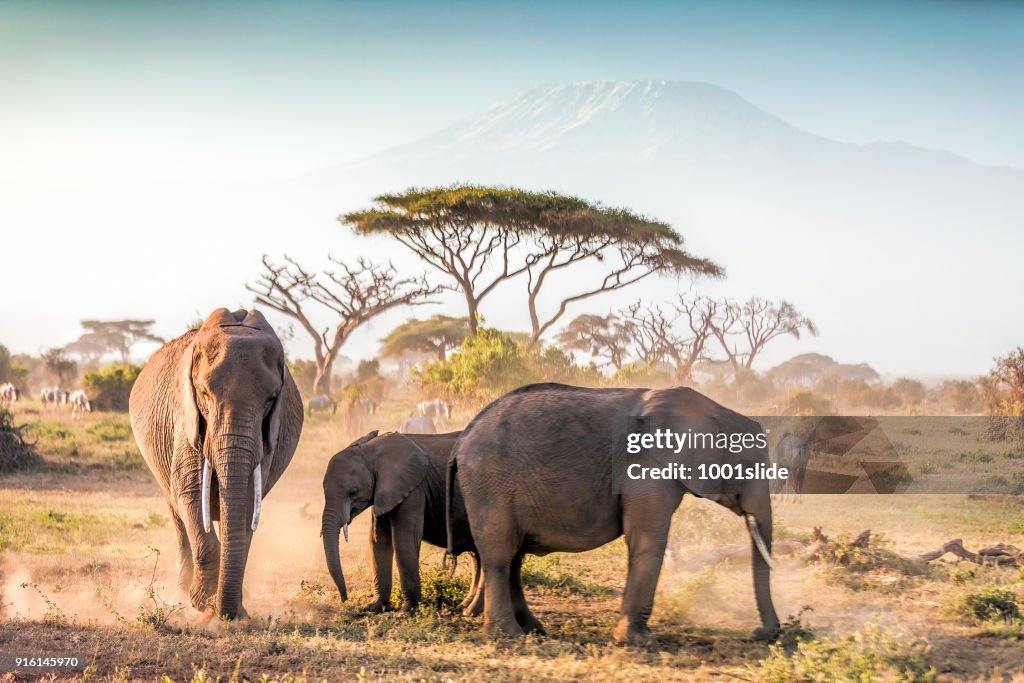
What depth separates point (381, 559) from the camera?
11.2m

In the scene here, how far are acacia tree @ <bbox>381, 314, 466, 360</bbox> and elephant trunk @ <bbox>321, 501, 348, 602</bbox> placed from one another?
32902 millimetres

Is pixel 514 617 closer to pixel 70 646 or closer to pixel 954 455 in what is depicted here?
pixel 70 646

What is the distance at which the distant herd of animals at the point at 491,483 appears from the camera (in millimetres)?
9539

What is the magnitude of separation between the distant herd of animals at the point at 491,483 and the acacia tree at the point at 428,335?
33.1m

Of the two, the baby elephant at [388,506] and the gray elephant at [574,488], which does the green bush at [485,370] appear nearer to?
the baby elephant at [388,506]

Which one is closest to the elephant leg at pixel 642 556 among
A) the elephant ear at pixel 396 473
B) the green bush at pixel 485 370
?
the elephant ear at pixel 396 473

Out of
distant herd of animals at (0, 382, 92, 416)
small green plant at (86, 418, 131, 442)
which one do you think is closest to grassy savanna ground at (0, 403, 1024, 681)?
small green plant at (86, 418, 131, 442)

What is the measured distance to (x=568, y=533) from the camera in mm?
9969

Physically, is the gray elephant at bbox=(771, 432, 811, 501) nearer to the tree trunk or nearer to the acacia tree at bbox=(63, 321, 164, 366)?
the tree trunk

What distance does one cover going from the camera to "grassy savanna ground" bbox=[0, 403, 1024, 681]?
841cm

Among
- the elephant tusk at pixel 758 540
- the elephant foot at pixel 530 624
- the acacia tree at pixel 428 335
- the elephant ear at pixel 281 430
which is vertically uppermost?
the acacia tree at pixel 428 335

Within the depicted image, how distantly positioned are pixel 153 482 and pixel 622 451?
14.2 meters

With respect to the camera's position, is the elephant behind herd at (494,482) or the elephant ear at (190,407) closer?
the elephant behind herd at (494,482)

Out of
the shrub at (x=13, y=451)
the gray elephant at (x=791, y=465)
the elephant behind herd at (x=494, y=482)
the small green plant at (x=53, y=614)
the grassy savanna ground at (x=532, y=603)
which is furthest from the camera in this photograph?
the shrub at (x=13, y=451)
